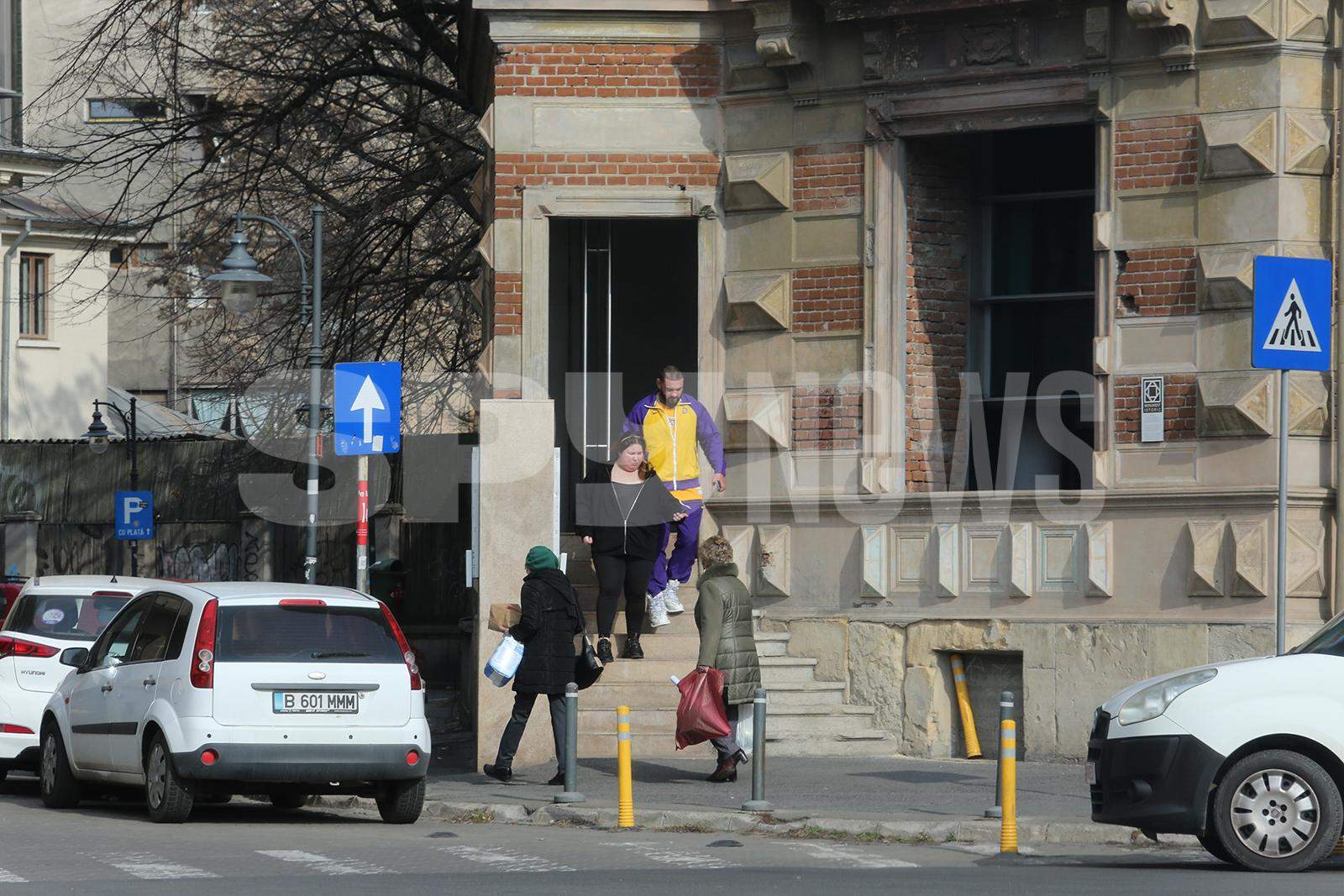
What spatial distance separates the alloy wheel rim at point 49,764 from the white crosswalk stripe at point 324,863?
11.3 feet

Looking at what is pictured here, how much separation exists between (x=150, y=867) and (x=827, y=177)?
9471 millimetres

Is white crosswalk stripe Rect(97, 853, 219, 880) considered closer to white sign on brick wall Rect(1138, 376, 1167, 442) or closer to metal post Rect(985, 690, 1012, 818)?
metal post Rect(985, 690, 1012, 818)

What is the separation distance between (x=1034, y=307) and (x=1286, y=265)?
19.5 feet

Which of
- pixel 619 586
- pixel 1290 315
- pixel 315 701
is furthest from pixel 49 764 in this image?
pixel 1290 315

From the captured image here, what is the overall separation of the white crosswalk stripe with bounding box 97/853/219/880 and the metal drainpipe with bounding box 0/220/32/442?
41830 millimetres

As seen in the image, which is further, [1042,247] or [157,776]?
[1042,247]

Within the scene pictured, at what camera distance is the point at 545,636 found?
15.2m

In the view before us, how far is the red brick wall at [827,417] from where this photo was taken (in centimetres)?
1808

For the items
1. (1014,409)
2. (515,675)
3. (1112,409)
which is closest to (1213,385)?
(1112,409)

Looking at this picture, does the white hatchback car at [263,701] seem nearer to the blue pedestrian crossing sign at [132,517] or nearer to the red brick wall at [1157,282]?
the red brick wall at [1157,282]

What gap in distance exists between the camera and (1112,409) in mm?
16859

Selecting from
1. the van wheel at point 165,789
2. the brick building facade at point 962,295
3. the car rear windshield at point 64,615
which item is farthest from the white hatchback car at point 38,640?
the brick building facade at point 962,295

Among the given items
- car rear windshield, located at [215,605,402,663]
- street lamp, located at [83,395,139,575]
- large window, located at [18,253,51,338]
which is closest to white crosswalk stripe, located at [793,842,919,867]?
car rear windshield, located at [215,605,402,663]

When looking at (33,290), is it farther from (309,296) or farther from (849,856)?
(849,856)
